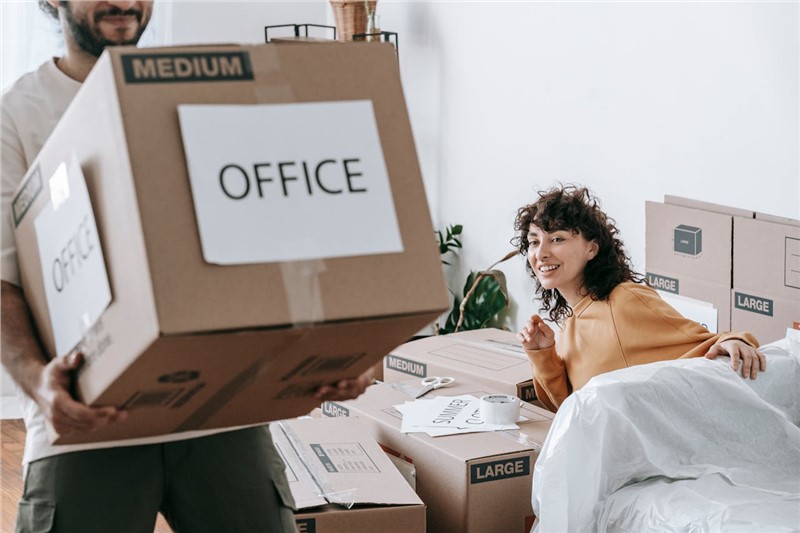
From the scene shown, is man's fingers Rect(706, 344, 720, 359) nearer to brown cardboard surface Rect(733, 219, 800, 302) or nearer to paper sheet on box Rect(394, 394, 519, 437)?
brown cardboard surface Rect(733, 219, 800, 302)

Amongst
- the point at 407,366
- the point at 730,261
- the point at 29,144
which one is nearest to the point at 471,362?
the point at 407,366

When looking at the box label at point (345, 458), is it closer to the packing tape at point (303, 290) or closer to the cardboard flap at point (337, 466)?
the cardboard flap at point (337, 466)

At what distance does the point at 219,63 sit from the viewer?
0.94 meters

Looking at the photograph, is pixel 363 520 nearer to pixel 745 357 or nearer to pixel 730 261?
pixel 745 357

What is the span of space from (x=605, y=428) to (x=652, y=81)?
1.32m

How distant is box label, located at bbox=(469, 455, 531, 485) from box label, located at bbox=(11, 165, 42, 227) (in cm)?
116

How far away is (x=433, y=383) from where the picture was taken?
252 centimetres

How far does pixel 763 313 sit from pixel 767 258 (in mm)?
125

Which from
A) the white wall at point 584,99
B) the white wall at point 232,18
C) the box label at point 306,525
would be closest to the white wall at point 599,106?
the white wall at point 584,99

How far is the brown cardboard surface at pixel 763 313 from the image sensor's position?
212 centimetres

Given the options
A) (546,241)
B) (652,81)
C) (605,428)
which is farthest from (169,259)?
(652,81)

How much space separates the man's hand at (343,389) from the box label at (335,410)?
1.25 meters

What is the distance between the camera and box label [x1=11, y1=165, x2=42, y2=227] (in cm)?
106

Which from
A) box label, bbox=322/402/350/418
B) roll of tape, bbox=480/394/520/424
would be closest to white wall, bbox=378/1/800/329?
roll of tape, bbox=480/394/520/424
